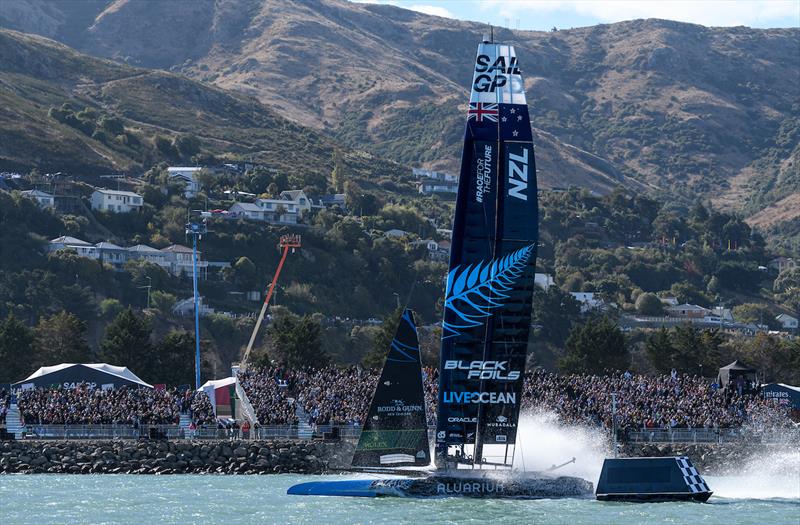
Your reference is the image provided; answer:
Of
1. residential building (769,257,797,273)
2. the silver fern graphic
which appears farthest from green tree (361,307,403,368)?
residential building (769,257,797,273)

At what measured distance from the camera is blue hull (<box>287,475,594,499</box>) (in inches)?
1462

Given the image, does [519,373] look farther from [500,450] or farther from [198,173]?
[198,173]

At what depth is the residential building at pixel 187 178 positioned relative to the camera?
143 metres

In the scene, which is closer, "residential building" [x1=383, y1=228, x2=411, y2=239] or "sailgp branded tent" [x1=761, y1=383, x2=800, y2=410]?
"sailgp branded tent" [x1=761, y1=383, x2=800, y2=410]

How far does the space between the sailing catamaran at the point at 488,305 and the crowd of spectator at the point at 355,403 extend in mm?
12137

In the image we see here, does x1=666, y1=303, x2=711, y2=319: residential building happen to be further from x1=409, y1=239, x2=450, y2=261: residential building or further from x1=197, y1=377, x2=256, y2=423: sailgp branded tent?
x1=197, y1=377, x2=256, y2=423: sailgp branded tent

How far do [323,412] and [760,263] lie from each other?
14110 centimetres

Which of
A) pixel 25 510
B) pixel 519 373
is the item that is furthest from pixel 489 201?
pixel 25 510

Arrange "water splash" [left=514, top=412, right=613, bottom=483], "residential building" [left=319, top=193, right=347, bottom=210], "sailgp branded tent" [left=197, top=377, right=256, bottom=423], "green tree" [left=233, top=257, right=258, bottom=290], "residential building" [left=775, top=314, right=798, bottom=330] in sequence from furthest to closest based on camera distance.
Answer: "residential building" [left=319, top=193, right=347, bottom=210]
"residential building" [left=775, top=314, right=798, bottom=330]
"green tree" [left=233, top=257, right=258, bottom=290]
"sailgp branded tent" [left=197, top=377, right=256, bottom=423]
"water splash" [left=514, top=412, right=613, bottom=483]

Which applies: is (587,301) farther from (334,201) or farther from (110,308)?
(110,308)

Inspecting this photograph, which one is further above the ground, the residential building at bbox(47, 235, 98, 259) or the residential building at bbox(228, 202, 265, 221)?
the residential building at bbox(228, 202, 265, 221)

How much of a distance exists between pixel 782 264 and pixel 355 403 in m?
144

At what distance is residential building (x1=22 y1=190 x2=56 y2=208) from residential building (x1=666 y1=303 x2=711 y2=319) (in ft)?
195

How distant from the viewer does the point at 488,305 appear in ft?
126
